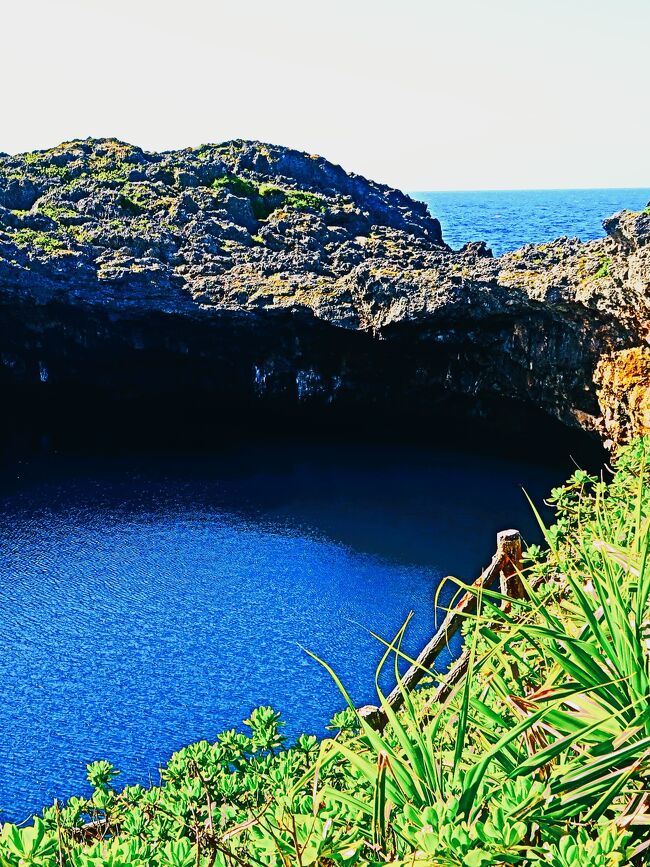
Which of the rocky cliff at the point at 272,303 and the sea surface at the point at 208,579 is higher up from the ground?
the rocky cliff at the point at 272,303

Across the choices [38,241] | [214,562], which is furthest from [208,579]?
[38,241]

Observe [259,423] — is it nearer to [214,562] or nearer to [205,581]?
[214,562]

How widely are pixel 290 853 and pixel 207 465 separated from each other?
77.9 ft

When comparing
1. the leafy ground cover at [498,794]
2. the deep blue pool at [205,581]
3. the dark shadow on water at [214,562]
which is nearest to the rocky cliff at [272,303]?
the dark shadow on water at [214,562]

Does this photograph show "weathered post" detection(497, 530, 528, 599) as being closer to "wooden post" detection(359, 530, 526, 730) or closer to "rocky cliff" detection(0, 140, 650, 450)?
"wooden post" detection(359, 530, 526, 730)

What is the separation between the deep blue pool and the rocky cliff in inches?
109

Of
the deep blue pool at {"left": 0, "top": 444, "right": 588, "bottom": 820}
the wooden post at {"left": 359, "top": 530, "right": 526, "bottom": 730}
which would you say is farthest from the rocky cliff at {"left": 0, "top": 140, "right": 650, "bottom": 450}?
the wooden post at {"left": 359, "top": 530, "right": 526, "bottom": 730}

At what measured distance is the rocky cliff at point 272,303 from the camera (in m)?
23.2

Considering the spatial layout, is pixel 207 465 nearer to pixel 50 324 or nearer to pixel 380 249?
pixel 50 324

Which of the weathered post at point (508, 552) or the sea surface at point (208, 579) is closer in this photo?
the weathered post at point (508, 552)

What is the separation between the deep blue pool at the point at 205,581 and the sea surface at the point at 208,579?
50 millimetres

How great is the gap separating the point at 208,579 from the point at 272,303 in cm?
1010

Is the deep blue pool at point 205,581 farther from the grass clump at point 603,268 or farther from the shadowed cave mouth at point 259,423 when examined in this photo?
the grass clump at point 603,268

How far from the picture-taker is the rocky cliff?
23156mm
